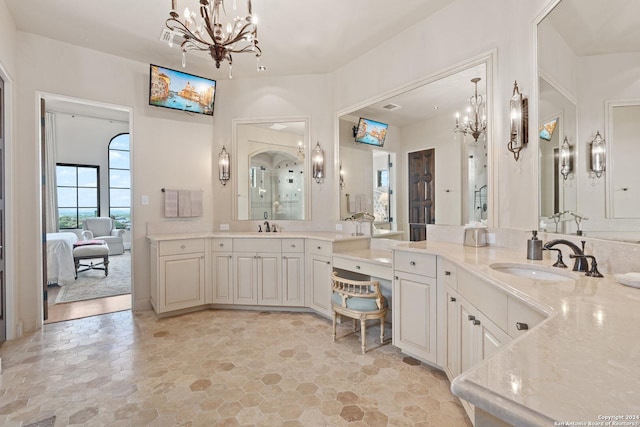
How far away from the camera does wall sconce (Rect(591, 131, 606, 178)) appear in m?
1.45

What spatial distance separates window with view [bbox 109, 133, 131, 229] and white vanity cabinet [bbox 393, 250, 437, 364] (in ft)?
25.6

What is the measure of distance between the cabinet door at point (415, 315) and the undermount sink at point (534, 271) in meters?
0.55

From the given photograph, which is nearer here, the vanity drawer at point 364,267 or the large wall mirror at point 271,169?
the vanity drawer at point 364,267

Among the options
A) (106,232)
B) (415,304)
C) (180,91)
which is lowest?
(415,304)

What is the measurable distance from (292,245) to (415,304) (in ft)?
5.41

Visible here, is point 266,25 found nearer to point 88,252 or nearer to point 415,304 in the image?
point 415,304

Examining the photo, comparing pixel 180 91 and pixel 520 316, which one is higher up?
pixel 180 91

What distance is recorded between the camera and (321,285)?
3.37 m

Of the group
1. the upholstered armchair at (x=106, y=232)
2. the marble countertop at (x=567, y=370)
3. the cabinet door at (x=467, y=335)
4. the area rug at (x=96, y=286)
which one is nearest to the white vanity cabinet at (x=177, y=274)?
the area rug at (x=96, y=286)

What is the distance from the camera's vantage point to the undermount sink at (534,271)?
59.7 inches

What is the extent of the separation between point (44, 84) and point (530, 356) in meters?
4.53

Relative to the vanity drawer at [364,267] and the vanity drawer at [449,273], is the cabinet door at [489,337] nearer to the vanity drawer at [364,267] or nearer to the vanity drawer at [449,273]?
the vanity drawer at [449,273]

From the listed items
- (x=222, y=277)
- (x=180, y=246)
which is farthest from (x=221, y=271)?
(x=180, y=246)

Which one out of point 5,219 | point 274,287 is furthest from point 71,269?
point 274,287
